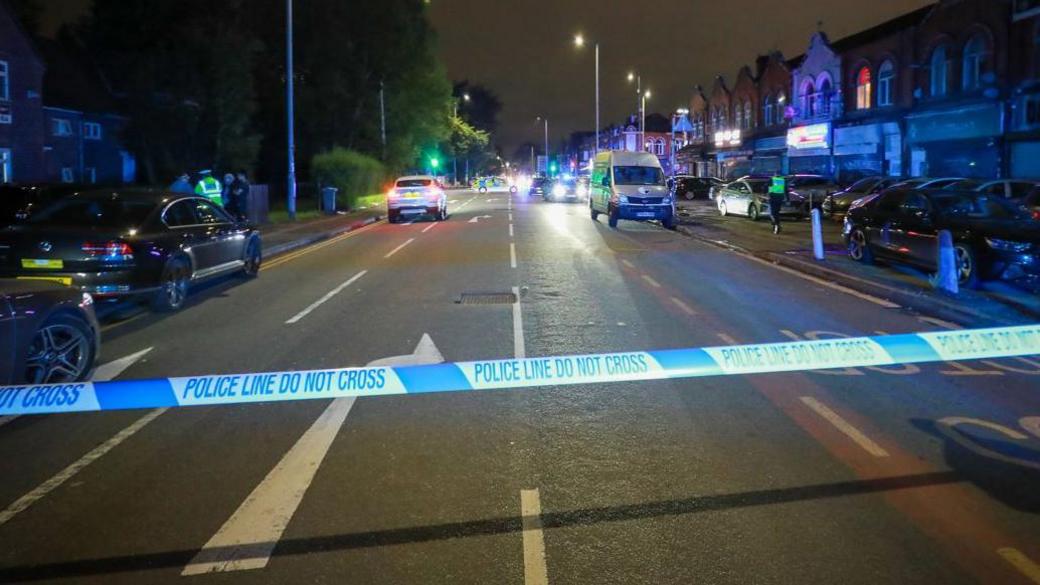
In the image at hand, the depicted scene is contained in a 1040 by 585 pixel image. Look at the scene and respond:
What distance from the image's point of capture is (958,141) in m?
34.1

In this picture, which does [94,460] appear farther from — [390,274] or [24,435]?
[390,274]

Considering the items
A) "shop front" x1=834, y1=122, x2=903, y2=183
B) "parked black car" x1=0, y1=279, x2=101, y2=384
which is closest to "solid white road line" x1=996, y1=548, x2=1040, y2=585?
"parked black car" x1=0, y1=279, x2=101, y2=384

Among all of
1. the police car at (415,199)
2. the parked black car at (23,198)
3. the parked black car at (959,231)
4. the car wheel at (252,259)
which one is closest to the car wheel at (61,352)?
the car wheel at (252,259)

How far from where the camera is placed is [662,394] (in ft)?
23.9

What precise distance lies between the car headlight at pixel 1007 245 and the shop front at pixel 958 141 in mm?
22100

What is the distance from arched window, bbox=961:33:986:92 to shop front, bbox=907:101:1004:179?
0.99 meters

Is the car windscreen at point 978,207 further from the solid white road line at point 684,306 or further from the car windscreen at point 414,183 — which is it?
the car windscreen at point 414,183

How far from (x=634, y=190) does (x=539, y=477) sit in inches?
861

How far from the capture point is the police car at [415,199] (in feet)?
106

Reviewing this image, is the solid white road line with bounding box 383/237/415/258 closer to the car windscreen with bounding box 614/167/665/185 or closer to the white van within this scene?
the white van

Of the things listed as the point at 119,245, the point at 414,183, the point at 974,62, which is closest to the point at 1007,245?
the point at 119,245

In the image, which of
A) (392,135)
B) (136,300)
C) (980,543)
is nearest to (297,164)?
(392,135)

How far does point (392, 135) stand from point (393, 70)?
422 centimetres

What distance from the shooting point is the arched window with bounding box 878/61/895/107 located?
39344 millimetres
